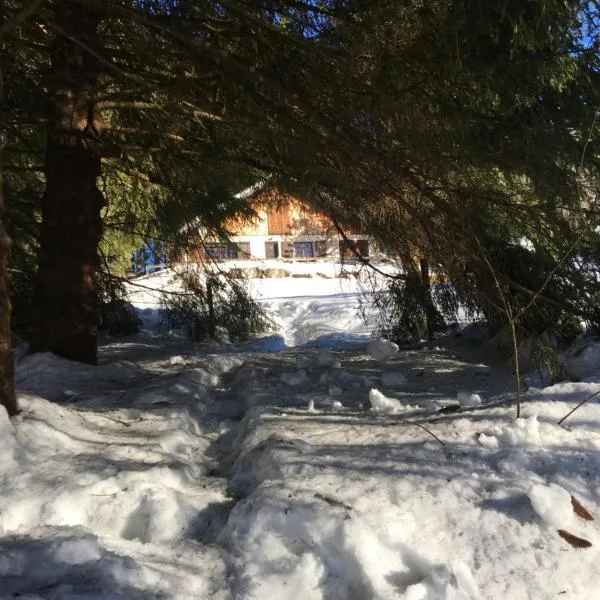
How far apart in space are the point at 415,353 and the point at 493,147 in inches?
131

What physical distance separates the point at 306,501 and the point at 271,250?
2812 cm

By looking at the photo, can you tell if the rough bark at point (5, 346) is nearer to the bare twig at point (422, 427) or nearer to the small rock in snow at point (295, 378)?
the bare twig at point (422, 427)

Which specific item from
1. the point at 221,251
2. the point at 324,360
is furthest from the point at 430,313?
the point at 221,251

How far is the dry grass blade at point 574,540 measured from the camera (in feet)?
7.04

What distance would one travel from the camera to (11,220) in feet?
22.9

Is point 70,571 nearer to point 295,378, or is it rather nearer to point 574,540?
point 574,540

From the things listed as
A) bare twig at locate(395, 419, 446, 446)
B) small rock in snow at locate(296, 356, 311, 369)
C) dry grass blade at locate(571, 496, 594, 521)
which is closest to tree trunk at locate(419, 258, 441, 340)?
small rock in snow at locate(296, 356, 311, 369)

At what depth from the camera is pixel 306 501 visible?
7.94ft

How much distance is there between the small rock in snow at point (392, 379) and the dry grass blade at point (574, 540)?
3074 mm

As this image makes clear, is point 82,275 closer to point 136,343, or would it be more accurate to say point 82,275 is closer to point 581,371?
point 136,343

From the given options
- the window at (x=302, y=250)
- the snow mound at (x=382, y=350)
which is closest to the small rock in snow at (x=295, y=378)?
the snow mound at (x=382, y=350)

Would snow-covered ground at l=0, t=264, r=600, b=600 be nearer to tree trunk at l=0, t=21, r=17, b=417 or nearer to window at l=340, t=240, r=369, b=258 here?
tree trunk at l=0, t=21, r=17, b=417

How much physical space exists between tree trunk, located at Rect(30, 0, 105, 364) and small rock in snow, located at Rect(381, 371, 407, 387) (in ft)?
10.7

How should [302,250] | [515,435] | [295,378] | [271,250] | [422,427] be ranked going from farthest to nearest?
1. [302,250]
2. [271,250]
3. [295,378]
4. [422,427]
5. [515,435]
